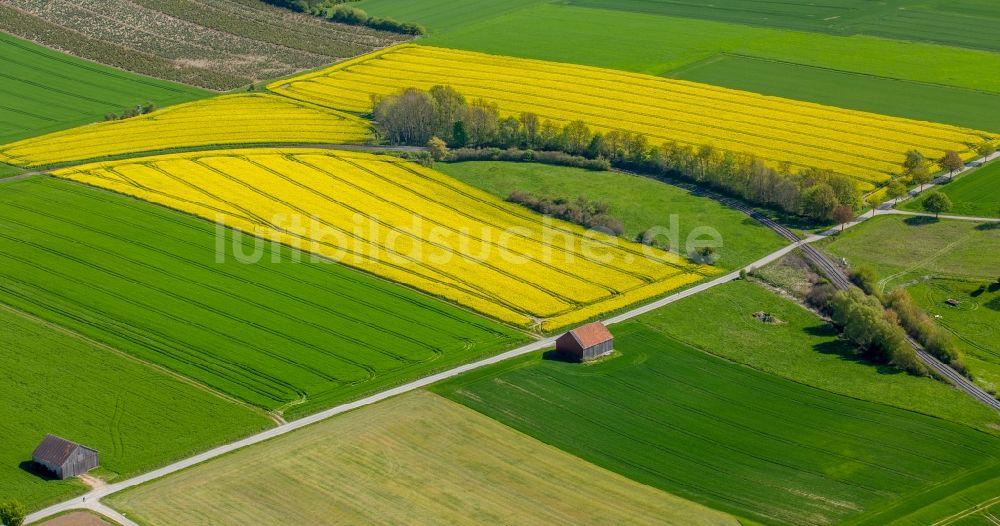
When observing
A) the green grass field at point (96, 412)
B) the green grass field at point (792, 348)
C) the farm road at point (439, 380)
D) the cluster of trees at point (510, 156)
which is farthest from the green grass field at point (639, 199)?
the green grass field at point (96, 412)

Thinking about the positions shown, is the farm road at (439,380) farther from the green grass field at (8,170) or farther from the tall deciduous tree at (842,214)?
the green grass field at (8,170)

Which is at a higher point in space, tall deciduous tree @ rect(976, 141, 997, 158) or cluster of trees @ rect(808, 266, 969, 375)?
tall deciduous tree @ rect(976, 141, 997, 158)

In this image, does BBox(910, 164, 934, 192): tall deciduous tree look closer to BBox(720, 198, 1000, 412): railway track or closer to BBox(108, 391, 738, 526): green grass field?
BBox(720, 198, 1000, 412): railway track

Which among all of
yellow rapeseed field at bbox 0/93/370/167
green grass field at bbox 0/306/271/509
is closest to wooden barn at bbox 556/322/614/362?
green grass field at bbox 0/306/271/509

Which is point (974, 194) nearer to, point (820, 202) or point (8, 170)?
point (820, 202)

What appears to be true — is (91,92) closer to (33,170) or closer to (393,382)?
(33,170)

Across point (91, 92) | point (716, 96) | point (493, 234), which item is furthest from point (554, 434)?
point (91, 92)
